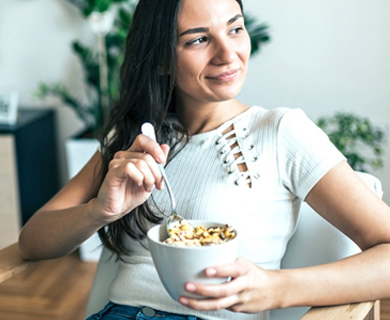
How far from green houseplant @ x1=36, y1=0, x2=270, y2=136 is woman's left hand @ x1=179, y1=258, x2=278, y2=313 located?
2.06 m

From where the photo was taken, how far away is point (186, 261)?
0.99m

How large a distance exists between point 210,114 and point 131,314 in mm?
502

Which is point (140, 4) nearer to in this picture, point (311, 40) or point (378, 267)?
point (378, 267)

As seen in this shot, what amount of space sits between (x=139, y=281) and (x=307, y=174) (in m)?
0.44

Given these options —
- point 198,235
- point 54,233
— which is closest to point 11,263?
point 54,233

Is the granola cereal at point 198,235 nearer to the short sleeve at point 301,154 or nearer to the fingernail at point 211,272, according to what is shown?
the fingernail at point 211,272

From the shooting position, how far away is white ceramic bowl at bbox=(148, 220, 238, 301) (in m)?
0.97

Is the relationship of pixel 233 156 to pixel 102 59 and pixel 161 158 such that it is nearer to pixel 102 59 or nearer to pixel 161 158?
pixel 161 158

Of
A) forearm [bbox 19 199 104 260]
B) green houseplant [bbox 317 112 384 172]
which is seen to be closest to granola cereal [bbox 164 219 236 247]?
forearm [bbox 19 199 104 260]

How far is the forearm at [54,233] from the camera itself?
1.41m

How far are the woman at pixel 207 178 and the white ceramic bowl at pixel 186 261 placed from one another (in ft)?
0.54

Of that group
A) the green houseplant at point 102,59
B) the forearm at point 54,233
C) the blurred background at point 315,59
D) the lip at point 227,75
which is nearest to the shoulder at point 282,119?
the lip at point 227,75

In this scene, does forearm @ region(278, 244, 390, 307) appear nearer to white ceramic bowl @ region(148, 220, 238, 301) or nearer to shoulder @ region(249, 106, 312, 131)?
white ceramic bowl @ region(148, 220, 238, 301)

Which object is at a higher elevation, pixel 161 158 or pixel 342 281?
pixel 161 158
